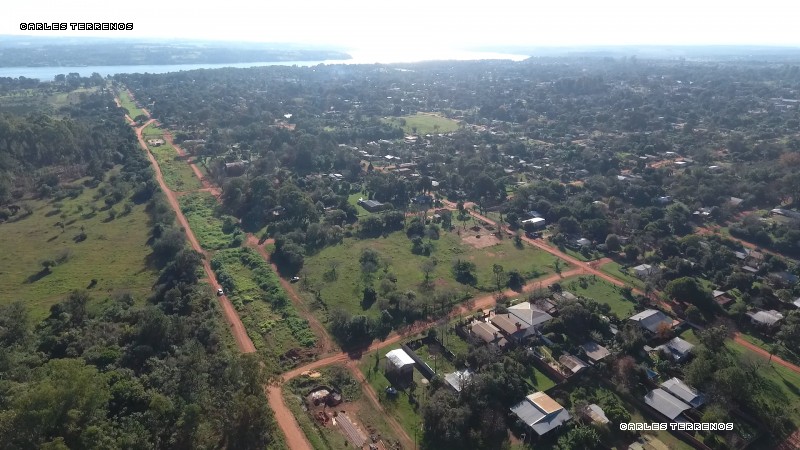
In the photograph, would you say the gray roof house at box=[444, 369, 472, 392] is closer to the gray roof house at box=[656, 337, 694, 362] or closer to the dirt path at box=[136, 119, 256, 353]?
the dirt path at box=[136, 119, 256, 353]

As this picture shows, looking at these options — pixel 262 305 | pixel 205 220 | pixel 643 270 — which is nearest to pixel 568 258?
pixel 643 270

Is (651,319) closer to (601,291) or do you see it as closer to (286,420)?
(601,291)

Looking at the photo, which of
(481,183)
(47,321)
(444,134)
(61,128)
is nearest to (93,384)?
(47,321)

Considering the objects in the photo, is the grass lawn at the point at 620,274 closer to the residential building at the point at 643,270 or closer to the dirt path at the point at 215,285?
the residential building at the point at 643,270

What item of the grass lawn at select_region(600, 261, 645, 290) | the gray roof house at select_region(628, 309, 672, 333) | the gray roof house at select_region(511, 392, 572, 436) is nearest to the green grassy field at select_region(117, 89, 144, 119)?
the grass lawn at select_region(600, 261, 645, 290)

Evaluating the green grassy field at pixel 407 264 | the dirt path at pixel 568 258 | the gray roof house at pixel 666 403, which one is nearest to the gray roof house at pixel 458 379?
the green grassy field at pixel 407 264
